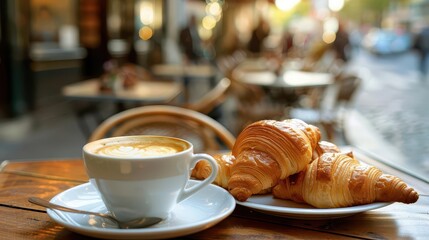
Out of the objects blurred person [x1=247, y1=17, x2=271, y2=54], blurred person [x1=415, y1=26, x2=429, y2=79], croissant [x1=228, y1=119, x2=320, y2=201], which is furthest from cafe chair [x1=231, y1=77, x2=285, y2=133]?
blurred person [x1=415, y1=26, x2=429, y2=79]

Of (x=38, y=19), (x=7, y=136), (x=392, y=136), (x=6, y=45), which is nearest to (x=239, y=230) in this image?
(x=7, y=136)

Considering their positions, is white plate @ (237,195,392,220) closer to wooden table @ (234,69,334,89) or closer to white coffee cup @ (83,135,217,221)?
white coffee cup @ (83,135,217,221)

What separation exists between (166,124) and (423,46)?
13.9m

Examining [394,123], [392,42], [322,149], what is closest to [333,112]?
[394,123]

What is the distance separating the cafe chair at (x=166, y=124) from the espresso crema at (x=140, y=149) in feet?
3.00

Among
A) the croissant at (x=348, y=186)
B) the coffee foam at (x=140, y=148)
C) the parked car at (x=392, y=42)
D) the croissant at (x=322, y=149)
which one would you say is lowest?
the parked car at (x=392, y=42)

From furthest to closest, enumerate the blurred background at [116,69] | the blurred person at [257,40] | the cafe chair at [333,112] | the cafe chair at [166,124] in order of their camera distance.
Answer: the blurred person at [257,40]
the blurred background at [116,69]
the cafe chair at [333,112]
the cafe chair at [166,124]

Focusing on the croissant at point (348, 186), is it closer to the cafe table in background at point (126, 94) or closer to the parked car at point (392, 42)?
the cafe table in background at point (126, 94)

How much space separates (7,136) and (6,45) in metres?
1.43

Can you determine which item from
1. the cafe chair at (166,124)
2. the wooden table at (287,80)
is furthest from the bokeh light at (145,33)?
the cafe chair at (166,124)

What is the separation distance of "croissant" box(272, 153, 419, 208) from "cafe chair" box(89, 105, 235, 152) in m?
0.92

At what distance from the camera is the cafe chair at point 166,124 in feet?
6.69

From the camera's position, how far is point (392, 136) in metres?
6.70

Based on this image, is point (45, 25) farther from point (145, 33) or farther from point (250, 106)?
point (145, 33)
